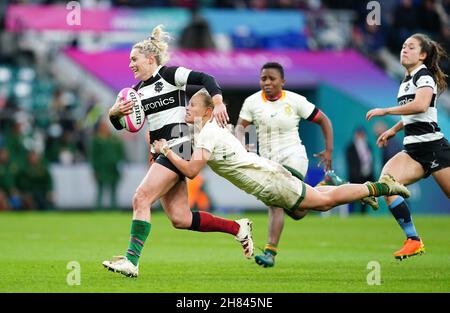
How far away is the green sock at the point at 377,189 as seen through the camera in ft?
34.8

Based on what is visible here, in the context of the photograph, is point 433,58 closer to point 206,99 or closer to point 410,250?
point 410,250

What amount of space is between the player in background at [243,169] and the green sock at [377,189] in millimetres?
170

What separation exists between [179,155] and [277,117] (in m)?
1.98

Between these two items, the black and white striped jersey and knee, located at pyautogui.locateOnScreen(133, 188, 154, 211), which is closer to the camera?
knee, located at pyautogui.locateOnScreen(133, 188, 154, 211)

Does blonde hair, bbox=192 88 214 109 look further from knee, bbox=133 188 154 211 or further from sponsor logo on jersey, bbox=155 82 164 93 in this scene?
knee, bbox=133 188 154 211

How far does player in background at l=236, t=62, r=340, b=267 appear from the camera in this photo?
12070mm

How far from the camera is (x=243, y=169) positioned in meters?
10.3

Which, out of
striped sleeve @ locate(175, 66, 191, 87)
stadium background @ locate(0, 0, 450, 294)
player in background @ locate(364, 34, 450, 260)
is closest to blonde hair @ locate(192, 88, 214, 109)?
striped sleeve @ locate(175, 66, 191, 87)

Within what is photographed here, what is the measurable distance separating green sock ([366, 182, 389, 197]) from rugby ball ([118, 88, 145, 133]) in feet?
8.19

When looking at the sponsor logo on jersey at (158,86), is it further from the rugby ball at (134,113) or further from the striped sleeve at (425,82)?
the striped sleeve at (425,82)

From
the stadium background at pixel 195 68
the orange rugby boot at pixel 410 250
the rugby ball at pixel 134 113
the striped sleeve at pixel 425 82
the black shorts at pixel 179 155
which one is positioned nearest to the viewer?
the black shorts at pixel 179 155

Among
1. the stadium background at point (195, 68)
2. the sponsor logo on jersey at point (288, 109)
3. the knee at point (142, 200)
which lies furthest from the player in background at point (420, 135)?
the stadium background at point (195, 68)
